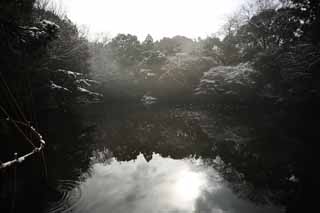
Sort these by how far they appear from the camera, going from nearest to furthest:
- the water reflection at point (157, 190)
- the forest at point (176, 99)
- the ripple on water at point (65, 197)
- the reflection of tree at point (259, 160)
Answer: the ripple on water at point (65, 197) < the water reflection at point (157, 190) < the reflection of tree at point (259, 160) < the forest at point (176, 99)

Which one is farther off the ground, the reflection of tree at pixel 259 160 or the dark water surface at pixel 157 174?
the reflection of tree at pixel 259 160

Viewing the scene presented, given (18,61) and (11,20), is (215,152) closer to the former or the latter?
(11,20)

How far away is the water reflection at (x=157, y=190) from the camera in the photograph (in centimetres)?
322

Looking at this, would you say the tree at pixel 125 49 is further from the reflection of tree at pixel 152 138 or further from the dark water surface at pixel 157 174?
the dark water surface at pixel 157 174

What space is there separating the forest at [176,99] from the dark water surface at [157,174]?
0.06 meters

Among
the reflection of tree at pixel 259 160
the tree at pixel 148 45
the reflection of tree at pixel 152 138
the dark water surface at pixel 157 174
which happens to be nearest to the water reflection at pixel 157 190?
the dark water surface at pixel 157 174

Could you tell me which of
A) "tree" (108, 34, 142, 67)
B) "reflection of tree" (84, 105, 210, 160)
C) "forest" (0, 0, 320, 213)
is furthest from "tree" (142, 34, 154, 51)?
"reflection of tree" (84, 105, 210, 160)

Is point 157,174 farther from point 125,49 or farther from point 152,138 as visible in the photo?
point 125,49

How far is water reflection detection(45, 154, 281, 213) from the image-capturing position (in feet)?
10.6

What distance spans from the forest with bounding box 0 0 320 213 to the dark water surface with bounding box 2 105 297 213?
56 mm

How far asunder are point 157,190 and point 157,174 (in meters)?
0.83

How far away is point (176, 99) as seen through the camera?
61.4 feet

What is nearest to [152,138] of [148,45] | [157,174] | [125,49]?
[157,174]

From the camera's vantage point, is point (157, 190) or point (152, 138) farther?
point (152, 138)
